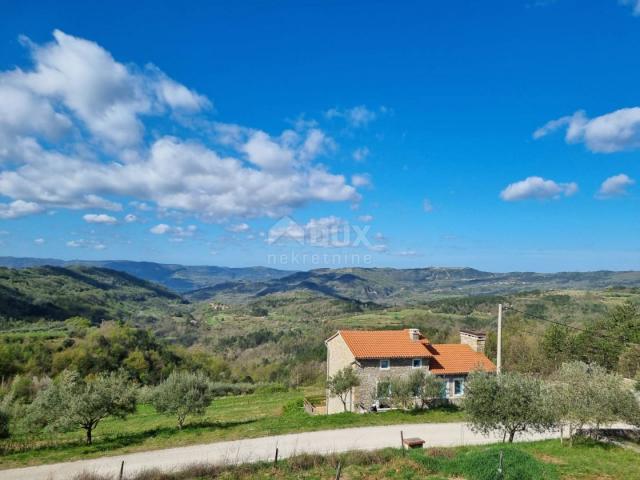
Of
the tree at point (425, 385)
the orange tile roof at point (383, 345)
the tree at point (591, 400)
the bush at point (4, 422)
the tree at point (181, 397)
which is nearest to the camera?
the tree at point (591, 400)

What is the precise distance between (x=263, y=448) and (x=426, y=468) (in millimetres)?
8291

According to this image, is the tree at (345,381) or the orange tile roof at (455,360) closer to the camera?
the tree at (345,381)

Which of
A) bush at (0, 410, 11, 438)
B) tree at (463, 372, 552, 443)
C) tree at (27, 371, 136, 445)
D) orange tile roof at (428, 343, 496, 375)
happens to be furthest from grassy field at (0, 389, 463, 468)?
tree at (463, 372, 552, 443)

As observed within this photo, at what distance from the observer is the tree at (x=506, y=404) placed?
715 inches

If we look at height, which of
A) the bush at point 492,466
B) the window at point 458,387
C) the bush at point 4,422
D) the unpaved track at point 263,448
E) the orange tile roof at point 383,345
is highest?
the orange tile roof at point 383,345

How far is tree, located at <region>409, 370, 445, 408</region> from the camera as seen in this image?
30172 mm

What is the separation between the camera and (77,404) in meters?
20.8

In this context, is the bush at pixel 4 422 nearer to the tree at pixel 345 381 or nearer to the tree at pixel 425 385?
the tree at pixel 345 381

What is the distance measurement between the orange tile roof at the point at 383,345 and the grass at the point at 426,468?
1537cm

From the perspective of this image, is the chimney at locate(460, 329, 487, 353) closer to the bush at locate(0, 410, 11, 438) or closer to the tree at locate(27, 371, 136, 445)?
the tree at locate(27, 371, 136, 445)

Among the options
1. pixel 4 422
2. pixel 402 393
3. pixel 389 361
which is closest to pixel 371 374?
pixel 389 361

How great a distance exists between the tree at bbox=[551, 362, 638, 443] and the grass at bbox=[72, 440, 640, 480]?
1.73 m

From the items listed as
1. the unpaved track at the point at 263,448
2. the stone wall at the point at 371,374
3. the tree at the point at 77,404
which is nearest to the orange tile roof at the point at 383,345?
the stone wall at the point at 371,374

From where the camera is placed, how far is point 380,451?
17.1m
